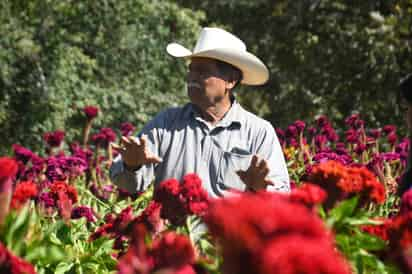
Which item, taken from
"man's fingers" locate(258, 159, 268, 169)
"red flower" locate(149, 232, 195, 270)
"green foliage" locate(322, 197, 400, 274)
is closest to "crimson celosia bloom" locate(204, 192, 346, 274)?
"red flower" locate(149, 232, 195, 270)

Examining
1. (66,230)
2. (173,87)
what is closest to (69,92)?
(173,87)

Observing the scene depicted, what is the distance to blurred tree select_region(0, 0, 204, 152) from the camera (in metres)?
12.3

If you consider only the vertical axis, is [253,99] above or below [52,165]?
above

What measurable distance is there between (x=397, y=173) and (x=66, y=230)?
432 centimetres

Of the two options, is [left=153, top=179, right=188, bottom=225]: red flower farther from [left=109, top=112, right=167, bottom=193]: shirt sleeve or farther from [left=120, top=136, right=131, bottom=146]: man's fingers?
[left=109, top=112, right=167, bottom=193]: shirt sleeve

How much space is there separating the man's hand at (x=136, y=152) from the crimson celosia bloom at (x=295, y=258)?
260 cm

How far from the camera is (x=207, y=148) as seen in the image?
479 centimetres

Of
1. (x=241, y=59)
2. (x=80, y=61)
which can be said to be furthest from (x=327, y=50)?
(x=241, y=59)

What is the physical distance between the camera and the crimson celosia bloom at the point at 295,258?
4.29 ft

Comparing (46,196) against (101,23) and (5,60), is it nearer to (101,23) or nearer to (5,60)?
(5,60)

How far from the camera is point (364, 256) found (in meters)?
2.33

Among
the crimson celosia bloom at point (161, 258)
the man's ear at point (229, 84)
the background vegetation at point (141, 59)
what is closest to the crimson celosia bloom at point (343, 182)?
the crimson celosia bloom at point (161, 258)

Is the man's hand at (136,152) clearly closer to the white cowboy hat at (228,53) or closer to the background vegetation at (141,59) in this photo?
the white cowboy hat at (228,53)

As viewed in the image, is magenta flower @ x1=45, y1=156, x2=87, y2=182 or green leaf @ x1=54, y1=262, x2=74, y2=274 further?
magenta flower @ x1=45, y1=156, x2=87, y2=182
